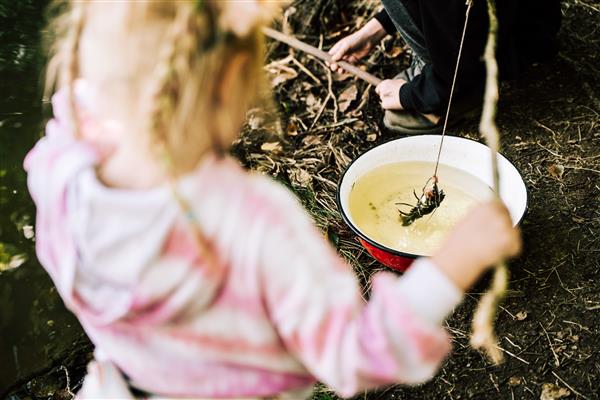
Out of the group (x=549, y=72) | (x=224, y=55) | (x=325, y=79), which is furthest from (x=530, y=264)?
(x=224, y=55)

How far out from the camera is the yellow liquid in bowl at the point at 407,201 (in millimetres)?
1718

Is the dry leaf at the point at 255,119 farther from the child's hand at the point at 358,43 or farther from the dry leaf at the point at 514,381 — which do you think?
the dry leaf at the point at 514,381

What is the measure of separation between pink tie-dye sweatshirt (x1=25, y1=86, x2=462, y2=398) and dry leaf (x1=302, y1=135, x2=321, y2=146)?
1.37 metres

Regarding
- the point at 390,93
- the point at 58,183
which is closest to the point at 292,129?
the point at 390,93

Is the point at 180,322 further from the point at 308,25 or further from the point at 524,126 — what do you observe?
the point at 308,25

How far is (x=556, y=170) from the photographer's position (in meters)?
1.97

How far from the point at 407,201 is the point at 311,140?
0.52m

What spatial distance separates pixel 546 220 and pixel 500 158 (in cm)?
26

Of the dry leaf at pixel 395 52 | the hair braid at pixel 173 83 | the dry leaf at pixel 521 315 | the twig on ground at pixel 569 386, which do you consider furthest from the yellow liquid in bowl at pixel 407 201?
the hair braid at pixel 173 83

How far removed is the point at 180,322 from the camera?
2.76ft

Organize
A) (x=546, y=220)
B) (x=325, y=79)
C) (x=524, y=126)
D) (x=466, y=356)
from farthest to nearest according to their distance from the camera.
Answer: (x=325, y=79) → (x=524, y=126) → (x=546, y=220) → (x=466, y=356)

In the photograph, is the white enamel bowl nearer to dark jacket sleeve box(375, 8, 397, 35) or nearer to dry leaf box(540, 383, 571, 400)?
dry leaf box(540, 383, 571, 400)

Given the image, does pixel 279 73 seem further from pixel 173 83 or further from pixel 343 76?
pixel 173 83

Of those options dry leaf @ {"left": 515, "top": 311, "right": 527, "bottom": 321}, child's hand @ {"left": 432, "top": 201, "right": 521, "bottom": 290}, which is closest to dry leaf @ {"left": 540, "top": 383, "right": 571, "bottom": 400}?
dry leaf @ {"left": 515, "top": 311, "right": 527, "bottom": 321}
